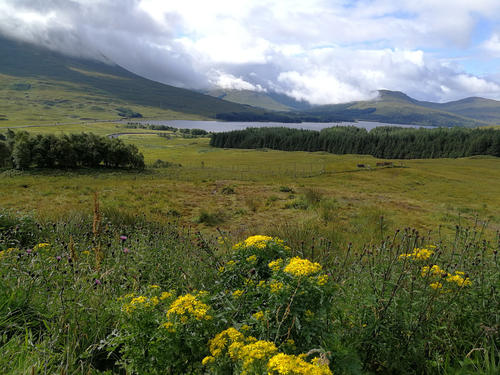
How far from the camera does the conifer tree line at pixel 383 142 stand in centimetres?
11112

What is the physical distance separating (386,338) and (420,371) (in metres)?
0.53

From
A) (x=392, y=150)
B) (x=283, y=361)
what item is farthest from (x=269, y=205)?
(x=392, y=150)

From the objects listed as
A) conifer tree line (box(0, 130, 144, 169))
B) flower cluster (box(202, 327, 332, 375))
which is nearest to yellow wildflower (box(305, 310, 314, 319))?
flower cluster (box(202, 327, 332, 375))

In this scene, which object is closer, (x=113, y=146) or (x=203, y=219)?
(x=203, y=219)

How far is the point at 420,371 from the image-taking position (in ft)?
10.1

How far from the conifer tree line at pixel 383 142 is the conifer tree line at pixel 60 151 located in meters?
94.6

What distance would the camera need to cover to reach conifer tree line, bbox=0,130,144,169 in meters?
39.0

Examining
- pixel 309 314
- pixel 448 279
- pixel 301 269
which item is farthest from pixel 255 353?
pixel 448 279

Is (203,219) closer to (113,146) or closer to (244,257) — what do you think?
(244,257)

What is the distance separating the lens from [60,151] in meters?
41.1

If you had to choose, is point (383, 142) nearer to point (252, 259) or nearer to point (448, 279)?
point (448, 279)

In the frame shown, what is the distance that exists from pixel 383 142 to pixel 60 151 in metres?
125

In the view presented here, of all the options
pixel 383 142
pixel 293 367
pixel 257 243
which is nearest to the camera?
pixel 293 367

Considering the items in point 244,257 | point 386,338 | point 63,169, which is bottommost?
point 63,169
